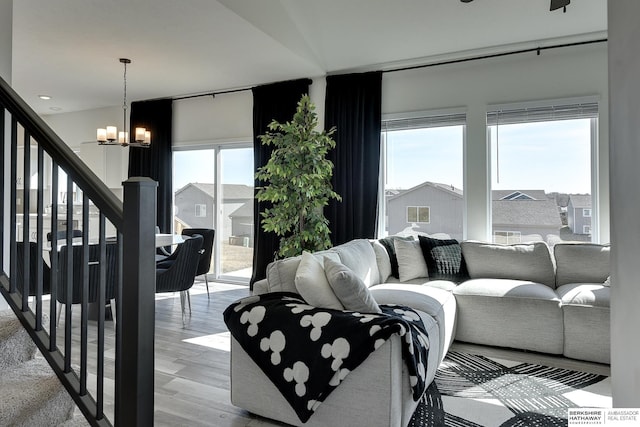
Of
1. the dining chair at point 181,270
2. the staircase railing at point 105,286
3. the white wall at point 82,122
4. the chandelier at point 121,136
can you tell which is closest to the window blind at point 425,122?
the dining chair at point 181,270

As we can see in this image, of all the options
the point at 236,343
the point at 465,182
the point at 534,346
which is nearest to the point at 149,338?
the point at 236,343

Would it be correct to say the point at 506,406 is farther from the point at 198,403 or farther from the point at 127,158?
the point at 127,158

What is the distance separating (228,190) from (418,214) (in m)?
2.94

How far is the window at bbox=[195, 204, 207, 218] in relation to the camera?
638 cm

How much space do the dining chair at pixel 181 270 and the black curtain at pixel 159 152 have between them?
2.49 meters

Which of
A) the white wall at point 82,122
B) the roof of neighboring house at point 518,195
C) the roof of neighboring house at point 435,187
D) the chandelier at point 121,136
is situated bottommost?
the roof of neighboring house at point 518,195

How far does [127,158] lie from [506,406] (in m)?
6.49

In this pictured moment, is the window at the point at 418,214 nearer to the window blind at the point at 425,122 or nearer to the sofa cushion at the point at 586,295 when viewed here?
the window blind at the point at 425,122

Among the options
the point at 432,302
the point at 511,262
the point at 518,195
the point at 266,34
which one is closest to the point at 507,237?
the point at 518,195

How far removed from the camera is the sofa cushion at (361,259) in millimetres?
3221

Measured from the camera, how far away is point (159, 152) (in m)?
6.42

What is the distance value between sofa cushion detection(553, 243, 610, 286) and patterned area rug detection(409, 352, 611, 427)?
107 centimetres
